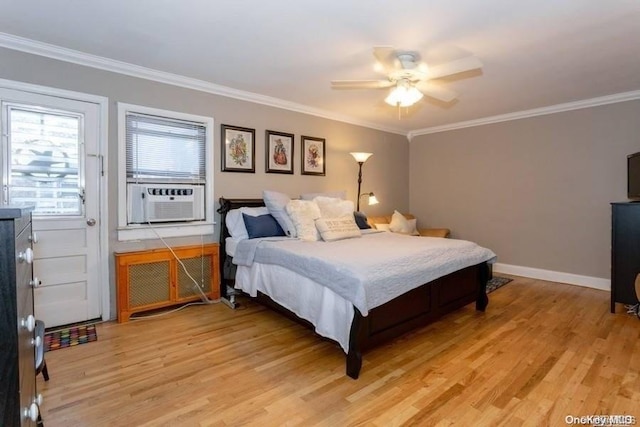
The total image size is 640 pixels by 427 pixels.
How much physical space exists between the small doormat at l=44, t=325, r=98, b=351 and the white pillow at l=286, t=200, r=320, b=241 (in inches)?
76.1

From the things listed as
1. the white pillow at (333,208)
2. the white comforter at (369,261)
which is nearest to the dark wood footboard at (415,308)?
the white comforter at (369,261)

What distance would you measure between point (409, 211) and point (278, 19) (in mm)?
4487

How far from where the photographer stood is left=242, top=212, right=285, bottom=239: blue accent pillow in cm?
333

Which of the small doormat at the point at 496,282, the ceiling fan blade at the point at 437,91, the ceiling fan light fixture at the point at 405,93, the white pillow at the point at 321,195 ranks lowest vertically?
the small doormat at the point at 496,282

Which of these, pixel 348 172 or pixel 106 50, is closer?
pixel 106 50

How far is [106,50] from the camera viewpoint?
274 cm

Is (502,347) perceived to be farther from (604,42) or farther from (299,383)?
(604,42)

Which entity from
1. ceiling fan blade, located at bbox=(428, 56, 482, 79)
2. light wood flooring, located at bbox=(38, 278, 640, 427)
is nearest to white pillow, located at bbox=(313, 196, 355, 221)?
light wood flooring, located at bbox=(38, 278, 640, 427)

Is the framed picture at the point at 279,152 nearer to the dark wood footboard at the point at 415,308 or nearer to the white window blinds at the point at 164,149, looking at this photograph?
the white window blinds at the point at 164,149

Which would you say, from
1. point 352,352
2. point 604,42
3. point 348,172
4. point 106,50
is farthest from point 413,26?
point 348,172

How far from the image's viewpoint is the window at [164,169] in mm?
3127

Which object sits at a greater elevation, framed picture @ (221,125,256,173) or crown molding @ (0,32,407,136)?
crown molding @ (0,32,407,136)

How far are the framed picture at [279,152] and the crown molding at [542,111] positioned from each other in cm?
270

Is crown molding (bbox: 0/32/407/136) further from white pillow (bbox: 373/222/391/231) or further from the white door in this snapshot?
white pillow (bbox: 373/222/391/231)
